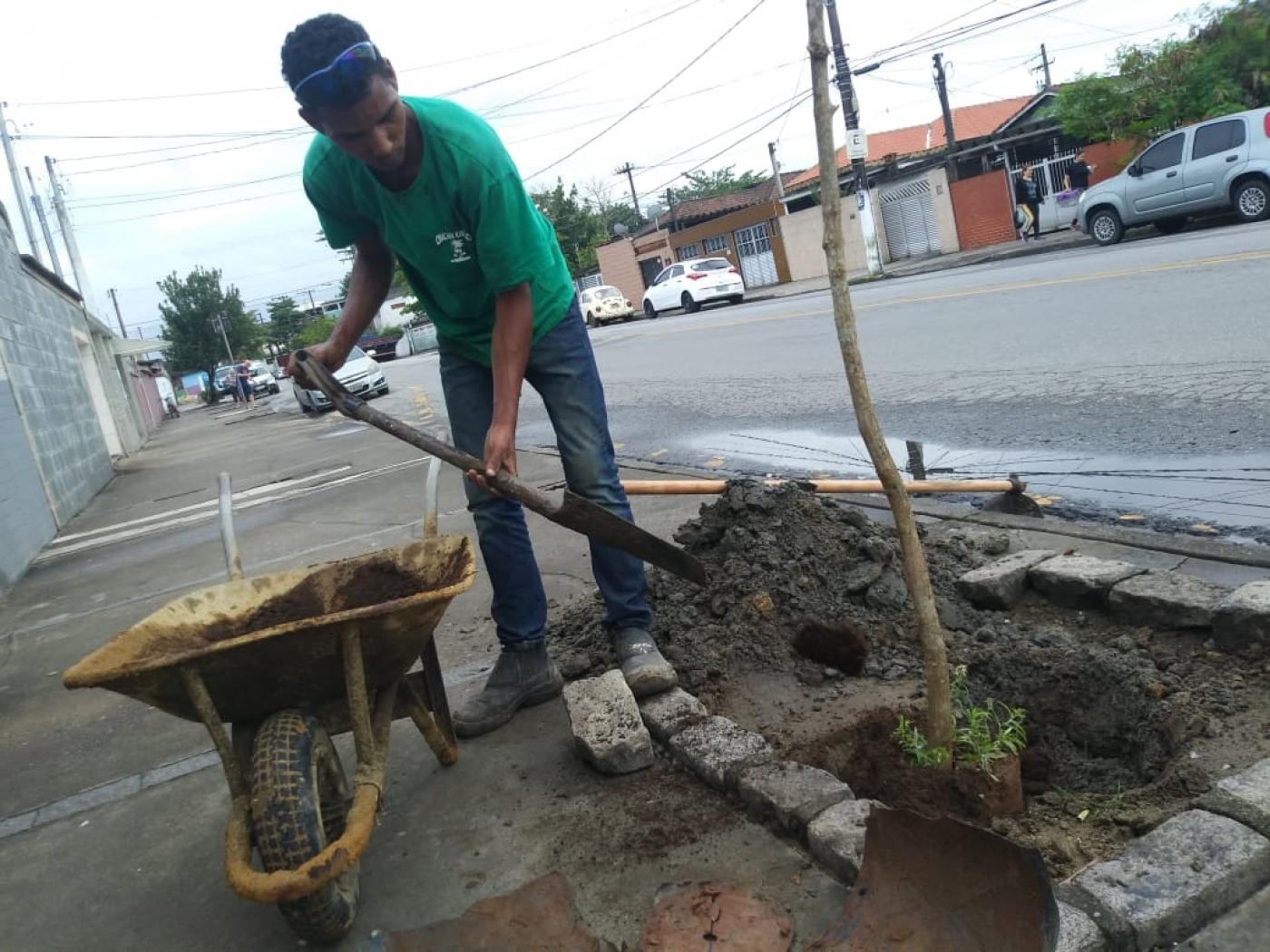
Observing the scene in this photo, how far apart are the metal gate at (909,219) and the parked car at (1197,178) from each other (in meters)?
12.1

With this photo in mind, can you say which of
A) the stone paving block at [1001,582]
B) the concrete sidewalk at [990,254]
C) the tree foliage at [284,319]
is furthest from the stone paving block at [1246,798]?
the tree foliage at [284,319]

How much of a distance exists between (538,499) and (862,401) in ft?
2.78

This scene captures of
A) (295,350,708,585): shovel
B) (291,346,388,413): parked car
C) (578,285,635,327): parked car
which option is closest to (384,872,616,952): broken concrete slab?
(295,350,708,585): shovel

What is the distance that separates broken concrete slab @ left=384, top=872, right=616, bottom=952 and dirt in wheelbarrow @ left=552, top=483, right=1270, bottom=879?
77cm

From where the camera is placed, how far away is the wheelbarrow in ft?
6.14

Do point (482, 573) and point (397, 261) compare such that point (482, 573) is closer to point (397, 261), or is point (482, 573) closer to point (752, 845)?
point (397, 261)

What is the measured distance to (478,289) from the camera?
2.84 meters

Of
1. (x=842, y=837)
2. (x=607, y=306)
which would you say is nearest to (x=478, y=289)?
(x=842, y=837)

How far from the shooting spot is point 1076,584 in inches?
118

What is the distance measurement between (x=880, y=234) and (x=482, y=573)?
28.4m

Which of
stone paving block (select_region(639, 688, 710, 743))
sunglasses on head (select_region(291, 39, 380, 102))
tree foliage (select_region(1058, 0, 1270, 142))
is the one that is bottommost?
stone paving block (select_region(639, 688, 710, 743))

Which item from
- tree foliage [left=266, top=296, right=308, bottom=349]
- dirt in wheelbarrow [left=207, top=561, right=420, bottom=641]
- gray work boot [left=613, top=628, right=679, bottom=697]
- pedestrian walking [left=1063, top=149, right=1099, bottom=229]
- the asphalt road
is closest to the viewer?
dirt in wheelbarrow [left=207, top=561, right=420, bottom=641]

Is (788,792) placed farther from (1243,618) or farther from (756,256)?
(756,256)

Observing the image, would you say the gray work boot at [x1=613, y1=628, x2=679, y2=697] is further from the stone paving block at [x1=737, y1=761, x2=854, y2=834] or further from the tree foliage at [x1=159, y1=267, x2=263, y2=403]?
the tree foliage at [x1=159, y1=267, x2=263, y2=403]
